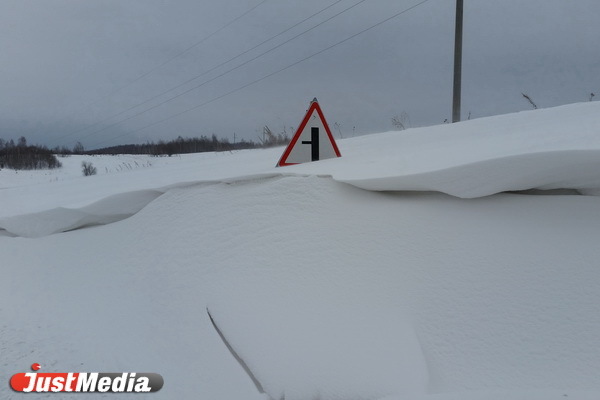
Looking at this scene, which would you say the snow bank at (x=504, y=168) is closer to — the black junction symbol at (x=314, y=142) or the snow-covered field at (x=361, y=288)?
the snow-covered field at (x=361, y=288)

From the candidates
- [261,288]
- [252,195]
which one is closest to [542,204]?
[261,288]

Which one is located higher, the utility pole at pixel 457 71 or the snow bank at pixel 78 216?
the utility pole at pixel 457 71

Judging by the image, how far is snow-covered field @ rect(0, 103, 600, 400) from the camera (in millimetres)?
1591

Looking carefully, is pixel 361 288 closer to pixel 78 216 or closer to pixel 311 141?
pixel 311 141

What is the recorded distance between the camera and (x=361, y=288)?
1.99 meters

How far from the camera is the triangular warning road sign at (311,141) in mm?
4180

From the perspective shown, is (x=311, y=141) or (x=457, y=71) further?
(x=457, y=71)

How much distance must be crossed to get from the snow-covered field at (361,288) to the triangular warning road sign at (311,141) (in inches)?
41.4

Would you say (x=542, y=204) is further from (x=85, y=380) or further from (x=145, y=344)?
(x=85, y=380)

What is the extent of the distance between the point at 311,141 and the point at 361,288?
8.36 ft

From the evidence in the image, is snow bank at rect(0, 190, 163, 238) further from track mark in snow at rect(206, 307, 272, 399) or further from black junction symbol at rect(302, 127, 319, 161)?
track mark in snow at rect(206, 307, 272, 399)

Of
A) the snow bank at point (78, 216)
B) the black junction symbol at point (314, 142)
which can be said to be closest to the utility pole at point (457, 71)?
the black junction symbol at point (314, 142)

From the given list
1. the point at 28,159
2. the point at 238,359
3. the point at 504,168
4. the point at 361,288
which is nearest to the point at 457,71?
the point at 504,168

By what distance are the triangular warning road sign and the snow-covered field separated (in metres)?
1.05
